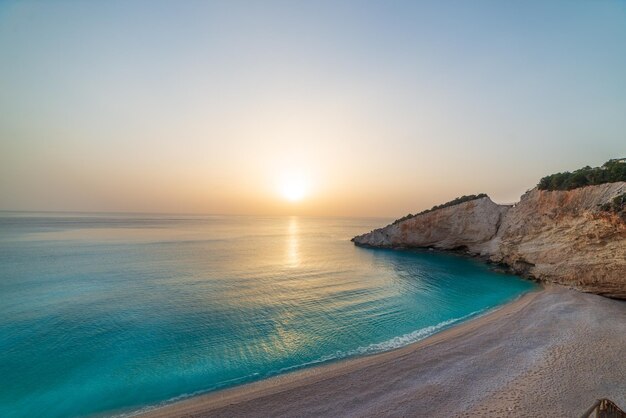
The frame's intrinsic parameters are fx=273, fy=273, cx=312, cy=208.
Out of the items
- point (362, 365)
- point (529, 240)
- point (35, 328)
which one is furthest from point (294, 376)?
point (529, 240)

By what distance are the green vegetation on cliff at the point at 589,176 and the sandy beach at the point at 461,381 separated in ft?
56.3

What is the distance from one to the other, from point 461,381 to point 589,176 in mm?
29940

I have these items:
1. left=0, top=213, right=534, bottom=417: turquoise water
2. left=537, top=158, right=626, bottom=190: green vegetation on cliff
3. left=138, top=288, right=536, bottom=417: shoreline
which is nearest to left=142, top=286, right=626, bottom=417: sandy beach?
left=138, top=288, right=536, bottom=417: shoreline

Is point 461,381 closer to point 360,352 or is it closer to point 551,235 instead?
point 360,352

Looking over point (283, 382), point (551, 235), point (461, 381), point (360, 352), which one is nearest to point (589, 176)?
point (551, 235)

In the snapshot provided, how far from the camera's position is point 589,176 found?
1111 inches

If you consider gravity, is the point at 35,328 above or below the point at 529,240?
below

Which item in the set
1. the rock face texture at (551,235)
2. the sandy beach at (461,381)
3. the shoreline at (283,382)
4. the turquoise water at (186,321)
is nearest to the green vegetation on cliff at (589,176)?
the rock face texture at (551,235)

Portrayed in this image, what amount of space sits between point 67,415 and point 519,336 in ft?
72.1

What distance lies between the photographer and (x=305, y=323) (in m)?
18.8

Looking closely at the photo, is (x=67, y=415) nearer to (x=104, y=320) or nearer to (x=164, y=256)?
(x=104, y=320)

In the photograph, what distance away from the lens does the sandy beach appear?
983cm

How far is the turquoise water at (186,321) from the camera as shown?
477 inches

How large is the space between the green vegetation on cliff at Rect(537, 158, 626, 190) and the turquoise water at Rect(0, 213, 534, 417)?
1187 cm
